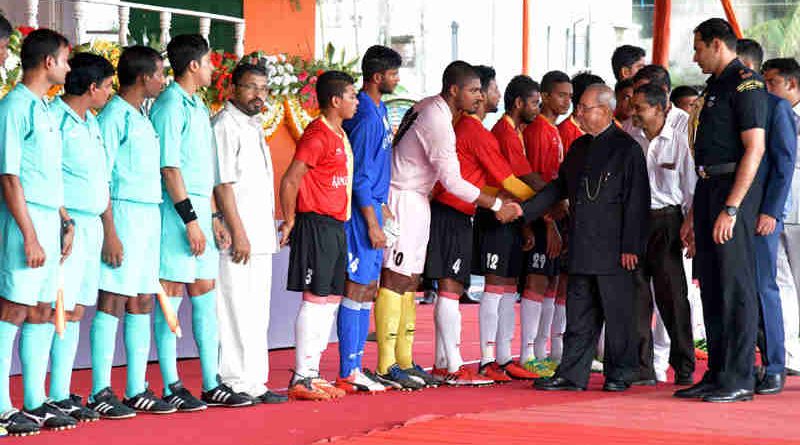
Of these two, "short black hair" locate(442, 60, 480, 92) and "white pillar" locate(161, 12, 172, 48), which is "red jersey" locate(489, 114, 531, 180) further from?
"white pillar" locate(161, 12, 172, 48)

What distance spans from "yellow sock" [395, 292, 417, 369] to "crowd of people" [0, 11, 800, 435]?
13 mm

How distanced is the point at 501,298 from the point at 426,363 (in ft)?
3.21

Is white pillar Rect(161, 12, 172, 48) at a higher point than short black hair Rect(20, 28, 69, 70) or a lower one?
higher

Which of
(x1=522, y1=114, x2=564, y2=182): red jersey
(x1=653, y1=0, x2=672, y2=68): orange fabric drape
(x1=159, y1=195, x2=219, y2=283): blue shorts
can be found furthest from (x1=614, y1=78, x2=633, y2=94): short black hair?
(x1=159, y1=195, x2=219, y2=283): blue shorts

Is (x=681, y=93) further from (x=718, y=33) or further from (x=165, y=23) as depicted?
(x=165, y=23)

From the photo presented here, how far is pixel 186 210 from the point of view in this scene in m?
5.96

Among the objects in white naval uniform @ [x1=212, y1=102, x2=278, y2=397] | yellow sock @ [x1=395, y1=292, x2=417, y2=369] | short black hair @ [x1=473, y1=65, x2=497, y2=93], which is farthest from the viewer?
short black hair @ [x1=473, y1=65, x2=497, y2=93]

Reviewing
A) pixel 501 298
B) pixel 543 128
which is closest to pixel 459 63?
pixel 543 128

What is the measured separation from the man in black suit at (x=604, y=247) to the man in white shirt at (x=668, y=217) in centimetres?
28

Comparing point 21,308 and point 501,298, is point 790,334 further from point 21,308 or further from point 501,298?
point 21,308

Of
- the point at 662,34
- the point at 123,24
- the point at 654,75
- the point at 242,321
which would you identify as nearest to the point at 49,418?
the point at 242,321

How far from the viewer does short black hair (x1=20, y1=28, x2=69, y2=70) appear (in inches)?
211

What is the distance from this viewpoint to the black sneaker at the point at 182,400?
19.7 feet

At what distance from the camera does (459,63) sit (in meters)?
7.35
